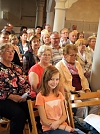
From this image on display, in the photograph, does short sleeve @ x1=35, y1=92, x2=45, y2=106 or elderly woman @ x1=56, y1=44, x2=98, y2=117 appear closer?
short sleeve @ x1=35, y1=92, x2=45, y2=106

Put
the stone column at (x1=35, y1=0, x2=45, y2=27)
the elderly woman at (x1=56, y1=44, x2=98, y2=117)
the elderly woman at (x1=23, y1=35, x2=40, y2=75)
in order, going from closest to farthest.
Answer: the elderly woman at (x1=56, y1=44, x2=98, y2=117), the elderly woman at (x1=23, y1=35, x2=40, y2=75), the stone column at (x1=35, y1=0, x2=45, y2=27)

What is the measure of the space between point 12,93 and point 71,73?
1.03 metres

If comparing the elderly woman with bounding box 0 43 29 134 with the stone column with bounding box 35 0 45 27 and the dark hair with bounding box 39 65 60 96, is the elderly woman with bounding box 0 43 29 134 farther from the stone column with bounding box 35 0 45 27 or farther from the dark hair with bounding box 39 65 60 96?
the stone column with bounding box 35 0 45 27

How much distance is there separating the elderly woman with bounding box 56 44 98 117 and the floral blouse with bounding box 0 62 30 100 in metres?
0.65

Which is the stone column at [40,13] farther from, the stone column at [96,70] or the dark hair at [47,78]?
the dark hair at [47,78]

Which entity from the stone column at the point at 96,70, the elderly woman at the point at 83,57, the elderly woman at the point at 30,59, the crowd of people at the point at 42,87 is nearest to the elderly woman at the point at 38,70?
the crowd of people at the point at 42,87

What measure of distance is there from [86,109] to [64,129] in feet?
3.44

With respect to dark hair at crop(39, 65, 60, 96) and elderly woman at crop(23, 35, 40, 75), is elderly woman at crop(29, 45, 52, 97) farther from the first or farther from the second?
elderly woman at crop(23, 35, 40, 75)

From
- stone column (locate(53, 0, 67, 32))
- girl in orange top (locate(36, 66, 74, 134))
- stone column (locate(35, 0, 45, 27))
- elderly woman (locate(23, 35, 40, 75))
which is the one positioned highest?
stone column (locate(35, 0, 45, 27))

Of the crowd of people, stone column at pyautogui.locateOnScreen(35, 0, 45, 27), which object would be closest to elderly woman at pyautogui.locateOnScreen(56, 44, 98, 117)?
the crowd of people

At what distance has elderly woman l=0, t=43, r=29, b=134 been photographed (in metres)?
2.55

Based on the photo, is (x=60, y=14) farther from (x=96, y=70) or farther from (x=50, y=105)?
(x=50, y=105)

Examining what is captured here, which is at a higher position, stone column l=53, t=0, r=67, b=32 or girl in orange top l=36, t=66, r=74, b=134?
stone column l=53, t=0, r=67, b=32

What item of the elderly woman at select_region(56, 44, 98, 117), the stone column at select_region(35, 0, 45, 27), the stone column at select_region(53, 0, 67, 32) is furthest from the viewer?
the stone column at select_region(35, 0, 45, 27)
